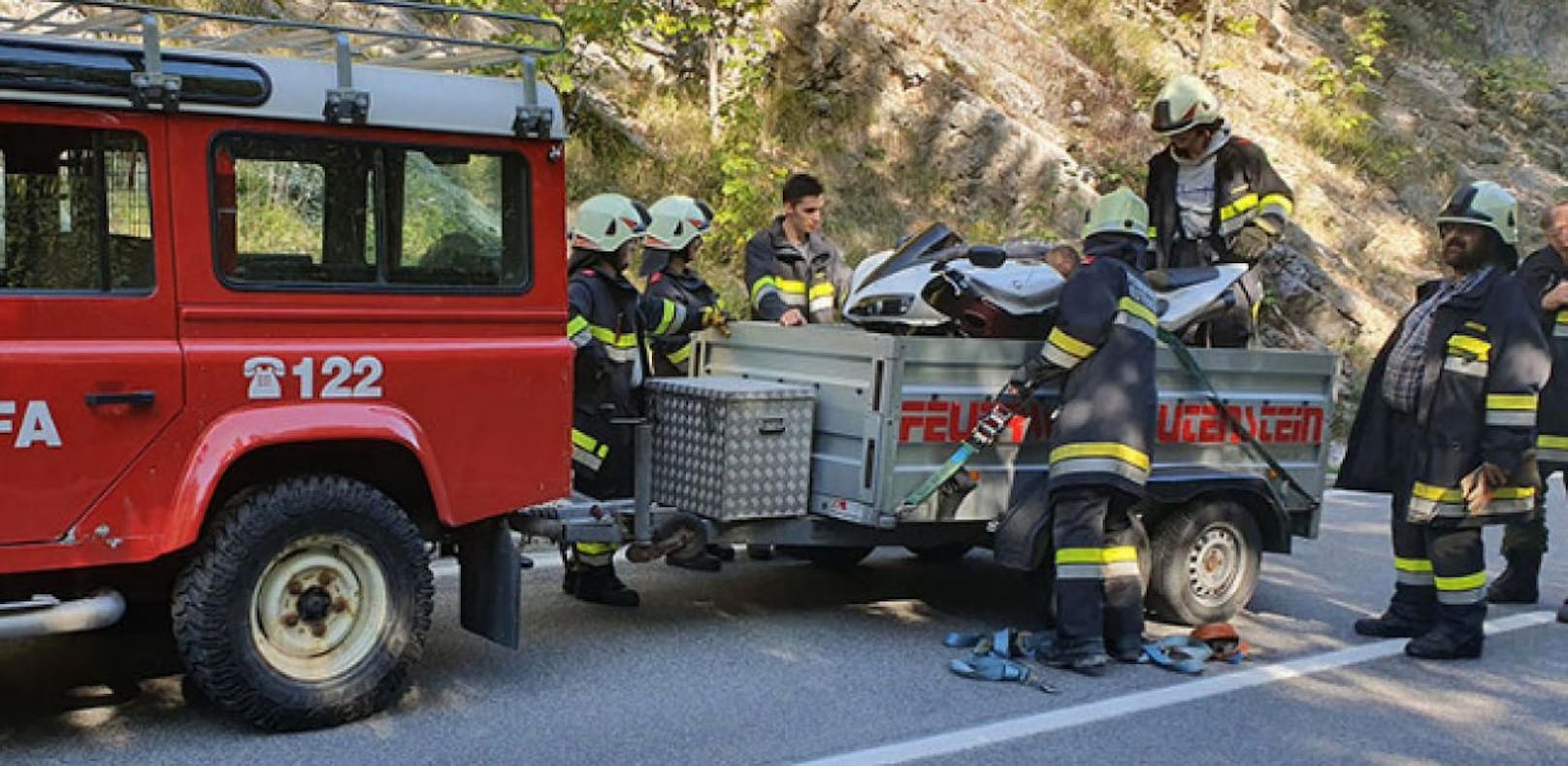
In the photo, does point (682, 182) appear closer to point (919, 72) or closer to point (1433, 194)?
point (919, 72)

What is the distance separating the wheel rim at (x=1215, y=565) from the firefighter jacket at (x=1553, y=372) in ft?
5.69

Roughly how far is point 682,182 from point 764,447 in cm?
748

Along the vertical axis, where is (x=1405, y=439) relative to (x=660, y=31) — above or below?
below

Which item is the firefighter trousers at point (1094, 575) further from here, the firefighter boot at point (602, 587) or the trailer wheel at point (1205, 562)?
the firefighter boot at point (602, 587)

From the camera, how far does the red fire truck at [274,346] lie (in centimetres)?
435

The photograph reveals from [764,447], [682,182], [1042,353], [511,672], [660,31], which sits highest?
[660,31]

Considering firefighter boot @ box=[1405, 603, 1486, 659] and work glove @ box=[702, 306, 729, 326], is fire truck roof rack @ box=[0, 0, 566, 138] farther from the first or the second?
firefighter boot @ box=[1405, 603, 1486, 659]

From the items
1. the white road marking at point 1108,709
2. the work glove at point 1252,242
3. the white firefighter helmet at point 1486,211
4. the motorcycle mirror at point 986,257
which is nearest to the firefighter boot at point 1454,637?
the white road marking at point 1108,709

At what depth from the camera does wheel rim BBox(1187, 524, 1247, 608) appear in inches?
263

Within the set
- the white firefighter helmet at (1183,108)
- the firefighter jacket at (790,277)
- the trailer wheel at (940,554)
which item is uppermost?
the white firefighter helmet at (1183,108)

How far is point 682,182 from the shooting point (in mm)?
13070

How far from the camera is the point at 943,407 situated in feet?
19.7

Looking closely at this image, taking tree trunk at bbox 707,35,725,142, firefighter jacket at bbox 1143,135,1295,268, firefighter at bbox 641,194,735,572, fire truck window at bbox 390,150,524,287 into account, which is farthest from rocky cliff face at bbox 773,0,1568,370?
fire truck window at bbox 390,150,524,287

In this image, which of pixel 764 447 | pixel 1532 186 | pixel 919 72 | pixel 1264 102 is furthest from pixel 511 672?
pixel 1532 186
